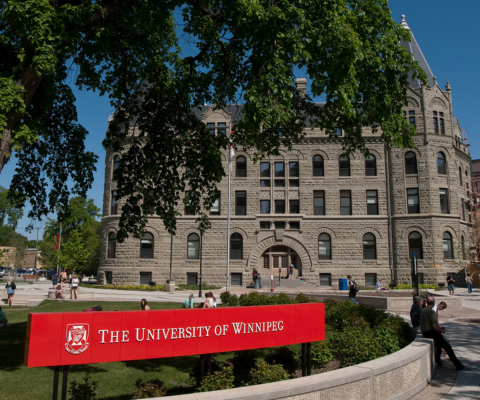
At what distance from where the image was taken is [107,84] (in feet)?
42.7

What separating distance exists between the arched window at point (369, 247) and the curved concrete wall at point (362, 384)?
2991cm

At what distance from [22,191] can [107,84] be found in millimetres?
4207

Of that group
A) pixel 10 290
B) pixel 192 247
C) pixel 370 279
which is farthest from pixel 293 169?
pixel 10 290

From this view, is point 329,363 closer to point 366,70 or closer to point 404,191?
point 366,70

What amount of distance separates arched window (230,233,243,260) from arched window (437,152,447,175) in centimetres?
1959

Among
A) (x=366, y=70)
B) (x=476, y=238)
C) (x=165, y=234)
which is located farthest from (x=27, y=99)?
(x=476, y=238)

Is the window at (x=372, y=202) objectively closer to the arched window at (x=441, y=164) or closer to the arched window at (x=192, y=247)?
the arched window at (x=441, y=164)

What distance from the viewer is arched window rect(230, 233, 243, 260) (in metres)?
38.1

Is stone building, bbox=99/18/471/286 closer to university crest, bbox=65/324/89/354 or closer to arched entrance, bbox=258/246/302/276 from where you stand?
arched entrance, bbox=258/246/302/276

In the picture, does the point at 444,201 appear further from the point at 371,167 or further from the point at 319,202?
the point at 319,202

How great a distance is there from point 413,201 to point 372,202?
11.7 feet

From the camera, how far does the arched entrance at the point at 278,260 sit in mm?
38094

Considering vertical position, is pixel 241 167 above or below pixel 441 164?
below

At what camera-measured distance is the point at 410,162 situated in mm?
37875
